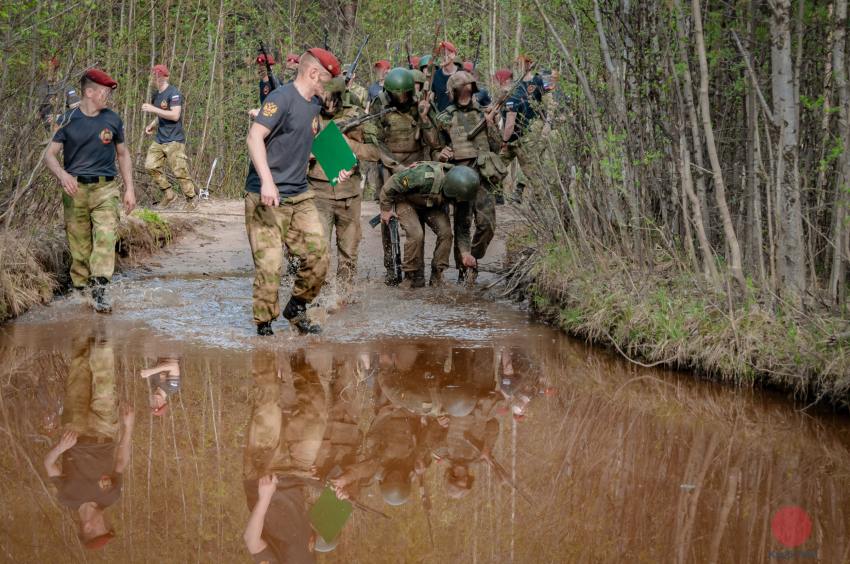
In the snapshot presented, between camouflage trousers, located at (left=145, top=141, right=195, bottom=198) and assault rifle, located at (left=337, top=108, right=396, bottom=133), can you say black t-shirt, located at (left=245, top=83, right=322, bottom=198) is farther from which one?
camouflage trousers, located at (left=145, top=141, right=195, bottom=198)

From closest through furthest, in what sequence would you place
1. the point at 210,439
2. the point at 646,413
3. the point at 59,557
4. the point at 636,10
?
1. the point at 59,557
2. the point at 210,439
3. the point at 646,413
4. the point at 636,10

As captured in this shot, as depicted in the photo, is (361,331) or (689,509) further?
(361,331)

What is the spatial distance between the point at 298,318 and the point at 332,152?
125 centimetres

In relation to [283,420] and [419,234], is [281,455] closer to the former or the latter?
[283,420]

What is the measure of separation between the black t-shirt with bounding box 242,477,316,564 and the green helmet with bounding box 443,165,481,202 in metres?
4.74

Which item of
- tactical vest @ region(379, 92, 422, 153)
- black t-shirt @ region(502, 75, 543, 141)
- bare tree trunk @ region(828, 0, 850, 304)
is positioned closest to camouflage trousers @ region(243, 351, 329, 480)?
bare tree trunk @ region(828, 0, 850, 304)

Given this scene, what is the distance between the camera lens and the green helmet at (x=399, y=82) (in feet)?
28.9

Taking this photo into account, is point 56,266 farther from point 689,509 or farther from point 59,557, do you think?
point 689,509

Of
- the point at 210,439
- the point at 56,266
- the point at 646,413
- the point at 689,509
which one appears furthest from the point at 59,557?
the point at 56,266

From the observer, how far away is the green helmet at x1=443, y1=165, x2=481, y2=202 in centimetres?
863

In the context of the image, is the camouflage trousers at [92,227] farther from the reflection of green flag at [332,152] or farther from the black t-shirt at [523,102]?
the black t-shirt at [523,102]

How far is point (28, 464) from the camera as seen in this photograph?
14.2 feet

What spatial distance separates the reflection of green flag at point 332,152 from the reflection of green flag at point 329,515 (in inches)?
157

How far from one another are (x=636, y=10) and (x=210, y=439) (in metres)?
4.29
